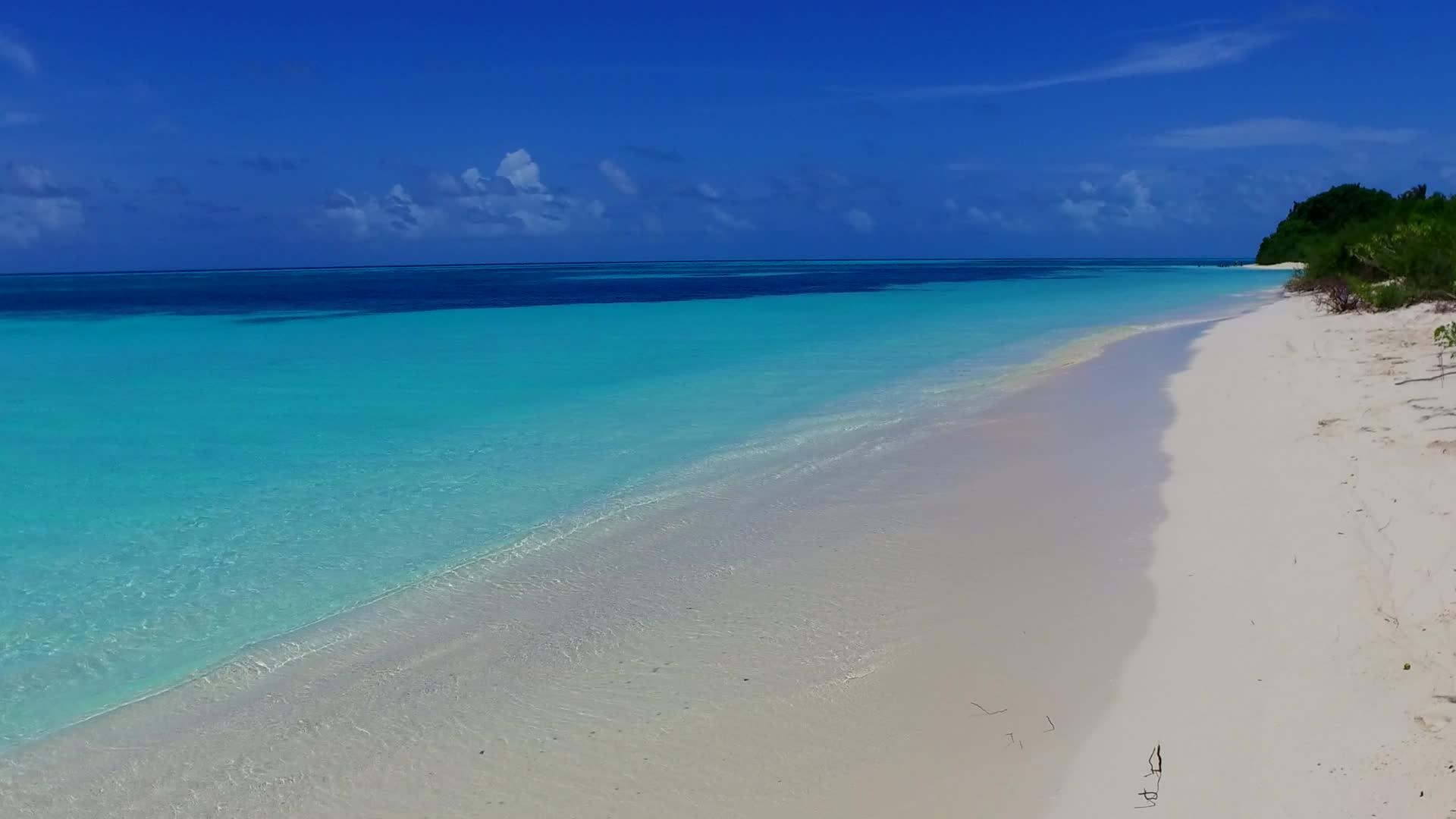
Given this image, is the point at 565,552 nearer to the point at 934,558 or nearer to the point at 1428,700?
the point at 934,558

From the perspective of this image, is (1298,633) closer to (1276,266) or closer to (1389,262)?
(1389,262)

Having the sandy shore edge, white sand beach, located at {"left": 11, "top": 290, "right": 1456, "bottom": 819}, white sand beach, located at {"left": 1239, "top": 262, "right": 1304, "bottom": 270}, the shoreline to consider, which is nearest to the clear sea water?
the shoreline

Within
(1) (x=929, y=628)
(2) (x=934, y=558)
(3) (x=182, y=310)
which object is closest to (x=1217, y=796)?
(1) (x=929, y=628)

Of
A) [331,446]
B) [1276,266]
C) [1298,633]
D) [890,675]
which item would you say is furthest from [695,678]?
[1276,266]

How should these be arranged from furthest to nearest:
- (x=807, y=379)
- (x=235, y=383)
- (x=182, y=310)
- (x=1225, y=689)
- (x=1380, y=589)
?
(x=182, y=310), (x=235, y=383), (x=807, y=379), (x=1380, y=589), (x=1225, y=689)

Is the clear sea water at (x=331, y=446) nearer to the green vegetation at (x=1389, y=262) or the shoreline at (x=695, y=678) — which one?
the shoreline at (x=695, y=678)
